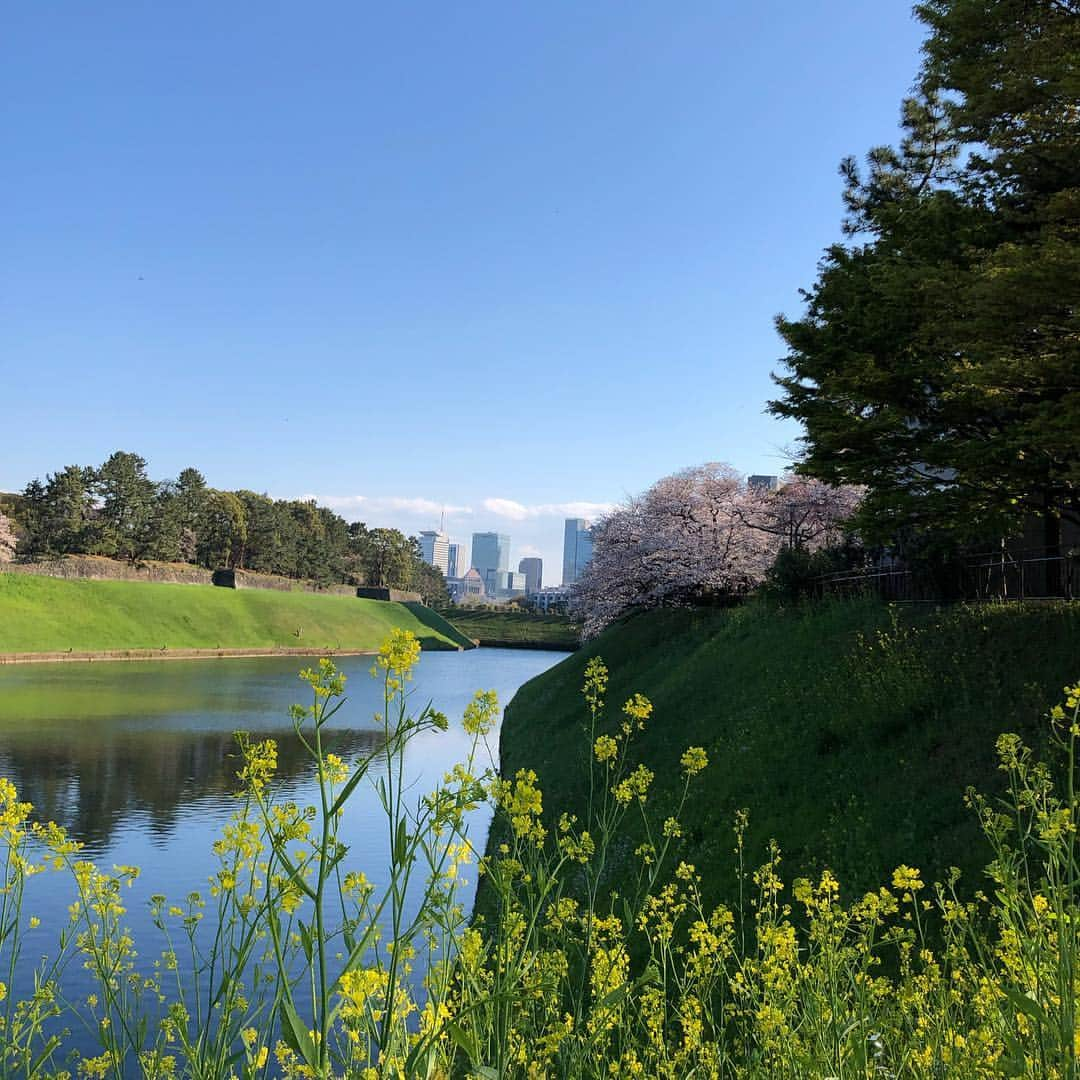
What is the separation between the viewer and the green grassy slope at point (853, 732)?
10.2 meters

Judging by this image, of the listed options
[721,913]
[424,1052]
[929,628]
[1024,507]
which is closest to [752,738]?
[929,628]

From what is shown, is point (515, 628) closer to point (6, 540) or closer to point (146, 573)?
point (146, 573)

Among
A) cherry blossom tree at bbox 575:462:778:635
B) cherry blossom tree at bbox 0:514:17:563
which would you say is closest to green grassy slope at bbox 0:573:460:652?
cherry blossom tree at bbox 0:514:17:563

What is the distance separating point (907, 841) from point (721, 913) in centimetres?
619

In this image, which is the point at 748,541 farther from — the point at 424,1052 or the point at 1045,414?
the point at 424,1052

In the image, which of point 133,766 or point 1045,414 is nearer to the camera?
point 1045,414

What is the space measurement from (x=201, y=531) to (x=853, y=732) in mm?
98160

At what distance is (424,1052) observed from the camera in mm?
2168

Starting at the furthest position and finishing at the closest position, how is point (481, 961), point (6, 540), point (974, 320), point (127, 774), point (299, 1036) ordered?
point (6, 540)
point (127, 774)
point (974, 320)
point (481, 961)
point (299, 1036)

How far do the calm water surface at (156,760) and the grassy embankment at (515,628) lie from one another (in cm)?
5151

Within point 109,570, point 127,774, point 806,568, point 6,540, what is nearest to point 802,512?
point 806,568

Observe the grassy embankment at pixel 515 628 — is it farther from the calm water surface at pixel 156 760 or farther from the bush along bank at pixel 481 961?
the bush along bank at pixel 481 961

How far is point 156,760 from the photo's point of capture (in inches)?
1010

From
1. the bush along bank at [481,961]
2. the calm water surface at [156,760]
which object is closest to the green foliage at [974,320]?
the bush along bank at [481,961]
